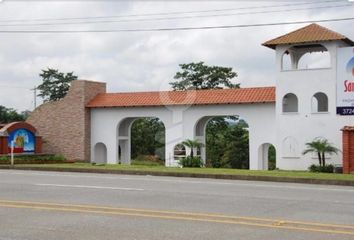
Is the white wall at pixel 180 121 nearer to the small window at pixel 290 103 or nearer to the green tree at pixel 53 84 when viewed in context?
the small window at pixel 290 103

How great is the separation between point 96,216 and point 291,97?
2263 cm

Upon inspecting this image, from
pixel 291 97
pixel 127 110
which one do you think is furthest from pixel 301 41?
pixel 127 110

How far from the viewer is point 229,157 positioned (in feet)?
167

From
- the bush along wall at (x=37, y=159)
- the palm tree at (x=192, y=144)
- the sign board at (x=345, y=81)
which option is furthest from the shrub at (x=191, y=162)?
the bush along wall at (x=37, y=159)

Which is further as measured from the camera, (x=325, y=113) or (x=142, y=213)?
(x=325, y=113)

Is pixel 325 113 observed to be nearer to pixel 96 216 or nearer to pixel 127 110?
pixel 127 110

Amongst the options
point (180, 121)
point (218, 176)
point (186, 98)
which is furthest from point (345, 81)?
point (218, 176)

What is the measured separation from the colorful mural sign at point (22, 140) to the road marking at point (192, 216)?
23.7 metres

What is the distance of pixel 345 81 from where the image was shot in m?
28.7

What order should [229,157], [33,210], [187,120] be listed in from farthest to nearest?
[229,157] → [187,120] → [33,210]

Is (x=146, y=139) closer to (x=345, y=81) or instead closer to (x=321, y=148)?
(x=321, y=148)

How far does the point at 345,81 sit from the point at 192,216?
67.7 ft

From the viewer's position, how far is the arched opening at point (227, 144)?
51062 mm

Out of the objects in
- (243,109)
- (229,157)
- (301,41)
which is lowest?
(229,157)
